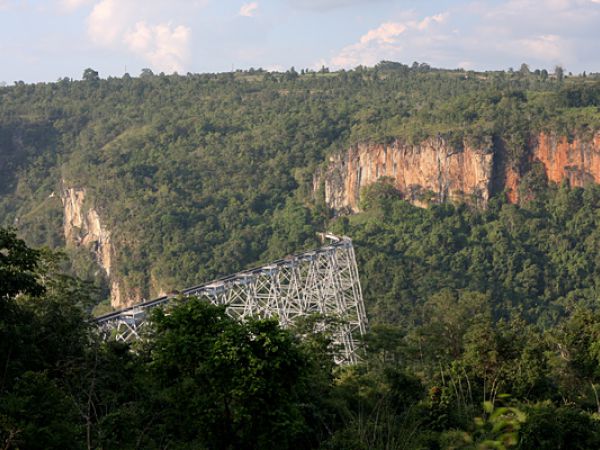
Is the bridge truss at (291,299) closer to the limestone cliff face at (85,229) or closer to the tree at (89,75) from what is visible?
the limestone cliff face at (85,229)

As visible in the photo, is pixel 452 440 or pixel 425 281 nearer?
pixel 452 440

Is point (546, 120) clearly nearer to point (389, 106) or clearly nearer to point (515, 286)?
point (515, 286)

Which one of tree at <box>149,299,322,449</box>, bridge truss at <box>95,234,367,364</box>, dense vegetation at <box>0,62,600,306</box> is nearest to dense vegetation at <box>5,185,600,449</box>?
tree at <box>149,299,322,449</box>

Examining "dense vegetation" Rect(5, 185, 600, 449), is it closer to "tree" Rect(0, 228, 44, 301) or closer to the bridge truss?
"tree" Rect(0, 228, 44, 301)

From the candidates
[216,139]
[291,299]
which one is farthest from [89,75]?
[291,299]

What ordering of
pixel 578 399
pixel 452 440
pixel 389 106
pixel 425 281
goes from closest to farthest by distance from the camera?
pixel 452 440 → pixel 578 399 → pixel 425 281 → pixel 389 106

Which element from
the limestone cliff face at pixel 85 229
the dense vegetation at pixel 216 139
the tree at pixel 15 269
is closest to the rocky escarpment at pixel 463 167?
the dense vegetation at pixel 216 139

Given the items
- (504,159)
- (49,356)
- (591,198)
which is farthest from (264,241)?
(49,356)
